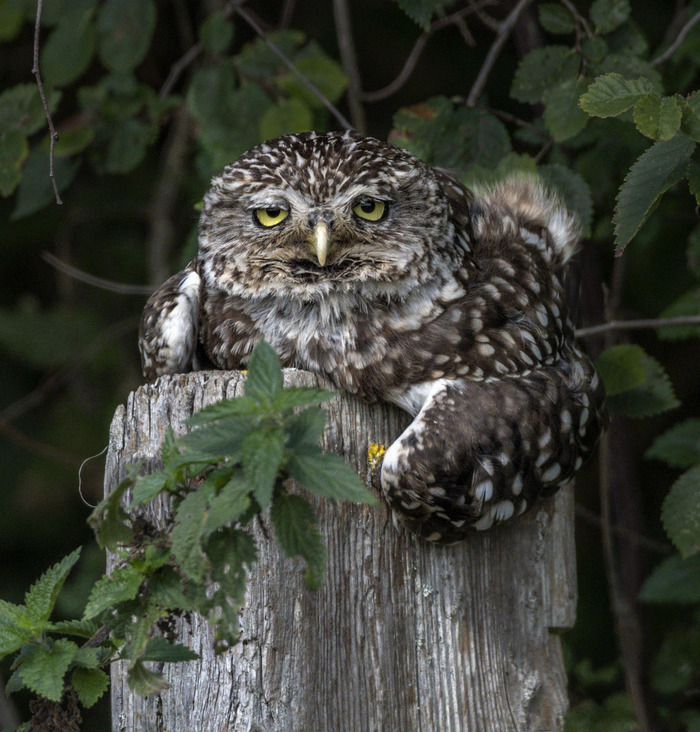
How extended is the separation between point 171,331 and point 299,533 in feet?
3.26

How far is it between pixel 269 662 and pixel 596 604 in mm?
3061

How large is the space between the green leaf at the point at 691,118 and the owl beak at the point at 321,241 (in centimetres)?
83

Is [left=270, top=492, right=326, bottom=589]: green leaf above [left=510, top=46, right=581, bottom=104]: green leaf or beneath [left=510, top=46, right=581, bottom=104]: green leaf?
beneath

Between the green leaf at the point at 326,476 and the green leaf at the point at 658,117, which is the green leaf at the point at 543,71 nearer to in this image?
the green leaf at the point at 658,117

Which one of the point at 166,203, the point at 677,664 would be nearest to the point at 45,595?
the point at 677,664

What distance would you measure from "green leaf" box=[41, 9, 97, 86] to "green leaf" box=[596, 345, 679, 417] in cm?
213

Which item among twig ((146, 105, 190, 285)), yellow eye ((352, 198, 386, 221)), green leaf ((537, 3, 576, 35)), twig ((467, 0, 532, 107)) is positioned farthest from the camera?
twig ((146, 105, 190, 285))

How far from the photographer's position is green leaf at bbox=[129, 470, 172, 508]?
1748mm

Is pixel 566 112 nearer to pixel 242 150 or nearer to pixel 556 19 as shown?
pixel 556 19

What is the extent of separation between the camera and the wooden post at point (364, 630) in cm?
196

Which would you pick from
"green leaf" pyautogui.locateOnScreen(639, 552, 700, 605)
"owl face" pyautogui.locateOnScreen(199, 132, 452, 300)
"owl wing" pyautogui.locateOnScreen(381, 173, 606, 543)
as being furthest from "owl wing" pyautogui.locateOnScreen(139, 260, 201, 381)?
"green leaf" pyautogui.locateOnScreen(639, 552, 700, 605)

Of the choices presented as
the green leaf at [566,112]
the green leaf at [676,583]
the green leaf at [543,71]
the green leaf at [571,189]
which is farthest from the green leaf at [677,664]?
the green leaf at [543,71]

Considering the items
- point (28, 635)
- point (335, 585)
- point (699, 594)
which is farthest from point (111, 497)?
point (699, 594)

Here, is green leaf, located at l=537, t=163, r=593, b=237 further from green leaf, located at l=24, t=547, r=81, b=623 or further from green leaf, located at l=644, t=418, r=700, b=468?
green leaf, located at l=24, t=547, r=81, b=623
